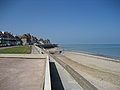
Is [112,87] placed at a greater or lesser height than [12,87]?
lesser

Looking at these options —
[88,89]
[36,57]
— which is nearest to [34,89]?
[88,89]

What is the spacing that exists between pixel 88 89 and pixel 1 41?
77.4 metres

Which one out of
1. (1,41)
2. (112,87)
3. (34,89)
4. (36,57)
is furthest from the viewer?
(1,41)

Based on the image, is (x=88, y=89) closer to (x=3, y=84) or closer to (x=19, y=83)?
(x=19, y=83)

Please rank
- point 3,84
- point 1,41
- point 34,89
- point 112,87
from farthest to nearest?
point 1,41
point 112,87
point 3,84
point 34,89

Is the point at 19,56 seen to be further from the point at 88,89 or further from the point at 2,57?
the point at 88,89

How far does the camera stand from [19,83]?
10.5 metres

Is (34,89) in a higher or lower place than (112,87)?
higher

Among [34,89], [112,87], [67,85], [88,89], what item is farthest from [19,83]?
[112,87]

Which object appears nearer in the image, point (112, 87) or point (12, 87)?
point (12, 87)

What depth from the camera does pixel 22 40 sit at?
12081cm

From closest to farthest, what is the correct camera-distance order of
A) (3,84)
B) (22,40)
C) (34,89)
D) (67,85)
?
1. (34,89)
2. (3,84)
3. (67,85)
4. (22,40)

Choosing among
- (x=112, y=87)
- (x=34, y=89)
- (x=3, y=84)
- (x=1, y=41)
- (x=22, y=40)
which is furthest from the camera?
(x=22, y=40)

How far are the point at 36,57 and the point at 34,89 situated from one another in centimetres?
1760
